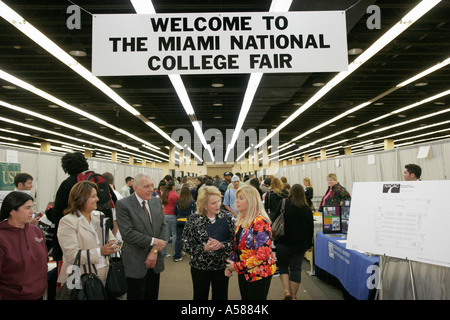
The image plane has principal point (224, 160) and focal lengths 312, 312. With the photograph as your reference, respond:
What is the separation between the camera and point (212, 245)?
2.70 m

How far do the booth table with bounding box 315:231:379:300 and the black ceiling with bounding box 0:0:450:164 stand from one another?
2803 millimetres

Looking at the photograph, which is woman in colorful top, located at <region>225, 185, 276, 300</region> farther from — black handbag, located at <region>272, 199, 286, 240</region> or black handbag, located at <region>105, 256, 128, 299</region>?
black handbag, located at <region>272, 199, 286, 240</region>

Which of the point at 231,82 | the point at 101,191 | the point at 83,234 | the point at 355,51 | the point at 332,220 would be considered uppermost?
the point at 231,82

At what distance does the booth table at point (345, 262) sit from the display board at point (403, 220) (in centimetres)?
61

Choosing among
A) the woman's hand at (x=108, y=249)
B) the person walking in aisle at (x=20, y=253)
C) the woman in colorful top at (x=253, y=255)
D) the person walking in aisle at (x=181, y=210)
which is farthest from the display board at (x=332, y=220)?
the person walking in aisle at (x=20, y=253)

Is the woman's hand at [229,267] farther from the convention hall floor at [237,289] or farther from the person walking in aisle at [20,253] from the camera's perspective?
the convention hall floor at [237,289]

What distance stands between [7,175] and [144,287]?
262 cm

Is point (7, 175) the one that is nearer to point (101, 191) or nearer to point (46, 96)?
point (101, 191)

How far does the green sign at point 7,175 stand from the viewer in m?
4.04

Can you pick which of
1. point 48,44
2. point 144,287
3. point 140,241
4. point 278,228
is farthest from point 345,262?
point 48,44

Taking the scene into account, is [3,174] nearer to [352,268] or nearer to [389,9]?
[352,268]

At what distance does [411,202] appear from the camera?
256cm
